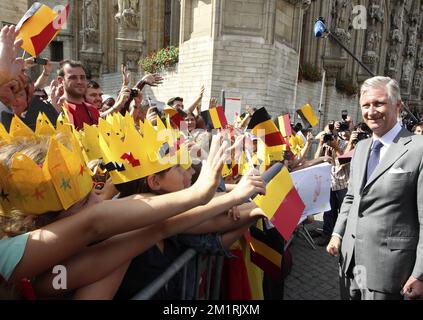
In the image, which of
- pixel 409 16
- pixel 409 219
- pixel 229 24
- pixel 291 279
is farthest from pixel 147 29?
pixel 409 16

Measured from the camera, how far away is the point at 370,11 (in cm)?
2467

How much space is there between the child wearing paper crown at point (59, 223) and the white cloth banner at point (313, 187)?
5.85ft

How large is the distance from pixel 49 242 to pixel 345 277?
209 centimetres

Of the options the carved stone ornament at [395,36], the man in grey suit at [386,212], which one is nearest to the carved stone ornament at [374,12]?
the carved stone ornament at [395,36]

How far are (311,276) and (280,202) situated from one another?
107 inches

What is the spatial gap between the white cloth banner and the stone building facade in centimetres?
590

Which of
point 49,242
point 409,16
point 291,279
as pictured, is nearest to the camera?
point 49,242

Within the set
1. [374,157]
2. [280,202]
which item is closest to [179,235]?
[280,202]

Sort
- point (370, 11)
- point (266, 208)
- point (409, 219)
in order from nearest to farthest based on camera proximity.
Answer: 1. point (266, 208)
2. point (409, 219)
3. point (370, 11)

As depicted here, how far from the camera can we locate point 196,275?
186 cm

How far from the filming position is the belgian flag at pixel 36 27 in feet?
9.34

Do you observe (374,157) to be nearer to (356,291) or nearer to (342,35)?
(356,291)

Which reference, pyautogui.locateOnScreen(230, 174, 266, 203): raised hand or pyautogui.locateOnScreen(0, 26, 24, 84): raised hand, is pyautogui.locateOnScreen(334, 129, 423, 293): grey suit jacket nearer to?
pyautogui.locateOnScreen(230, 174, 266, 203): raised hand
